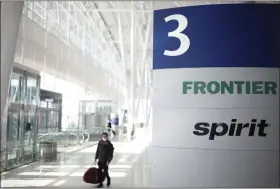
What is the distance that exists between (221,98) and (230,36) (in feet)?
3.75

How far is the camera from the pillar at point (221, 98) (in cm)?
680

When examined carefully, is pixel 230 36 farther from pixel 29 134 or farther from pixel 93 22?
pixel 93 22

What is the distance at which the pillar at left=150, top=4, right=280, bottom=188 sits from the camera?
6797 mm

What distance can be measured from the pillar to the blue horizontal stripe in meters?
0.02

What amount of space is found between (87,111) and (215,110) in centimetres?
2750

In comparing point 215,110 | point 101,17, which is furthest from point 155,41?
point 101,17

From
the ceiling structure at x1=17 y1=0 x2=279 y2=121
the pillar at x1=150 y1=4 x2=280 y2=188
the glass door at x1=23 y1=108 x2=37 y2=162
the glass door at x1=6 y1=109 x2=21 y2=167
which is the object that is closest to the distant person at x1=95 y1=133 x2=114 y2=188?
the pillar at x1=150 y1=4 x2=280 y2=188

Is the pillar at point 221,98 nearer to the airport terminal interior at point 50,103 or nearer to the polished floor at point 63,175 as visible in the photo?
the airport terminal interior at point 50,103

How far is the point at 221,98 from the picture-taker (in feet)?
22.6

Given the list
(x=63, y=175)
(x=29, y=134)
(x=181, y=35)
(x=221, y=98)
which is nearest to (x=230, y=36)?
(x=181, y=35)

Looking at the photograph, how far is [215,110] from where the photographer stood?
6.89 m

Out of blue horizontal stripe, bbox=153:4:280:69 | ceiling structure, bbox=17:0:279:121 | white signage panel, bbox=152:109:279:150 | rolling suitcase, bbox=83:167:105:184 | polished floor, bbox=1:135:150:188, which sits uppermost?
ceiling structure, bbox=17:0:279:121

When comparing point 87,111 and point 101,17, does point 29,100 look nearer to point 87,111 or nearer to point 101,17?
point 87,111

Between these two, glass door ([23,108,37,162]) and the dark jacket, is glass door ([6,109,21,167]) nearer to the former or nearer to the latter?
glass door ([23,108,37,162])
